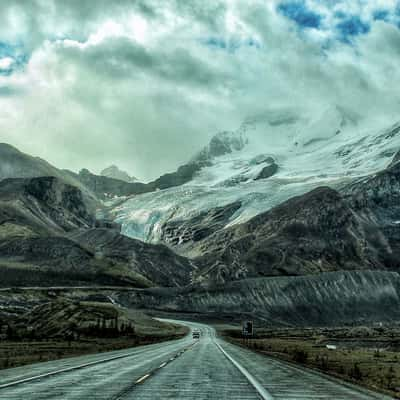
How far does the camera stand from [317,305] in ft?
635

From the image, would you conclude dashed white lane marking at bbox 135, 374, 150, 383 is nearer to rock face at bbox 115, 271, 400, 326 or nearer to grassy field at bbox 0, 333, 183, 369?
grassy field at bbox 0, 333, 183, 369

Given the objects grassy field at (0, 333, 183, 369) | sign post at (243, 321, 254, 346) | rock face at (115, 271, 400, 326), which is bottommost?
grassy field at (0, 333, 183, 369)

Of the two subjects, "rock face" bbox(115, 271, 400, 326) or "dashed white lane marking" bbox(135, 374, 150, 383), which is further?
"rock face" bbox(115, 271, 400, 326)

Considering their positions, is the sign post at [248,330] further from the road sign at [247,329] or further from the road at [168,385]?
the road at [168,385]

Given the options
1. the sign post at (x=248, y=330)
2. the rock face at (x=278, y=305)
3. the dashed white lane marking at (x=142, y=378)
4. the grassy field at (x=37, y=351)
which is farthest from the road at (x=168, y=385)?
the rock face at (x=278, y=305)

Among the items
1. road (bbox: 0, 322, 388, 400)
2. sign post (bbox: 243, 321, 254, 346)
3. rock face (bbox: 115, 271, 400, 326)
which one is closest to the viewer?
road (bbox: 0, 322, 388, 400)

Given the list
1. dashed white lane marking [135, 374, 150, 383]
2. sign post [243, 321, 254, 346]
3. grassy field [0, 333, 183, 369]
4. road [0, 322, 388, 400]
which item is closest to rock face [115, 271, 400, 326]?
sign post [243, 321, 254, 346]

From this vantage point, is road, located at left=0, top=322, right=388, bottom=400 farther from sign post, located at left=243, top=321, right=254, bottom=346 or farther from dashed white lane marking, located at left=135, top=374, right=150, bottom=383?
sign post, located at left=243, top=321, right=254, bottom=346

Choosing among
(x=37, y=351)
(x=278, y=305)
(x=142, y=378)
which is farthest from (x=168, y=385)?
(x=278, y=305)

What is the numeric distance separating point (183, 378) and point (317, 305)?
178 meters

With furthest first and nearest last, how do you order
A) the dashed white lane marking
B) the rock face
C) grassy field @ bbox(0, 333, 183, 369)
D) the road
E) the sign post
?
1. the rock face
2. the sign post
3. grassy field @ bbox(0, 333, 183, 369)
4. the dashed white lane marking
5. the road

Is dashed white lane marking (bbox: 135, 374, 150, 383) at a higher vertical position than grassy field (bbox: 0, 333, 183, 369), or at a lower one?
lower

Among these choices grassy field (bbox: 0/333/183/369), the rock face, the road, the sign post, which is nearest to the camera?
the road

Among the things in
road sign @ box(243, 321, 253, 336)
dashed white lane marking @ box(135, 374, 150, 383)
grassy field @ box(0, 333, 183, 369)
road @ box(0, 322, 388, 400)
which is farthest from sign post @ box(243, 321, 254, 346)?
dashed white lane marking @ box(135, 374, 150, 383)
